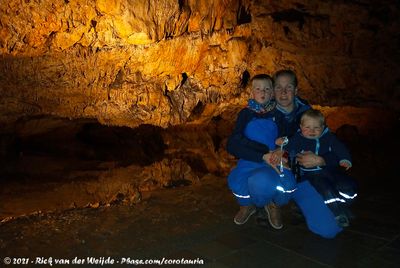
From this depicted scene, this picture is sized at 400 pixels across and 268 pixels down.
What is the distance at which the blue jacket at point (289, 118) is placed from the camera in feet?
12.2

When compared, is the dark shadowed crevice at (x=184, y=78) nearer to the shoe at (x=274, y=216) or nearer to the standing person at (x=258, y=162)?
the standing person at (x=258, y=162)

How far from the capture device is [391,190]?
4.84m

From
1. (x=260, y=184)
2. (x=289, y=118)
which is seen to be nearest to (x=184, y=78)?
(x=289, y=118)

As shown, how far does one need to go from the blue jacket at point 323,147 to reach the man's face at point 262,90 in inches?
20.5

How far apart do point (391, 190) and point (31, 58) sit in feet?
20.2

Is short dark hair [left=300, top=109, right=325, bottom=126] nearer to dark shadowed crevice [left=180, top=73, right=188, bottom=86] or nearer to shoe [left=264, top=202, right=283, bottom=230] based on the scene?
shoe [left=264, top=202, right=283, bottom=230]

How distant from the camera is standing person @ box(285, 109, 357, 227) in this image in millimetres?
3432

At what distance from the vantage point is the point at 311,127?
11.5 ft

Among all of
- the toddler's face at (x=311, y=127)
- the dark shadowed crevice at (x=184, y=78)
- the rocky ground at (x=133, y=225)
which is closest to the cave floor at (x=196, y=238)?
the rocky ground at (x=133, y=225)

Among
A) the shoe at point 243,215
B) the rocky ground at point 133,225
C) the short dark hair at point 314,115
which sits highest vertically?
the short dark hair at point 314,115

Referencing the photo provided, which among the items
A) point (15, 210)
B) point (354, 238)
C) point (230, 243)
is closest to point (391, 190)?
point (354, 238)

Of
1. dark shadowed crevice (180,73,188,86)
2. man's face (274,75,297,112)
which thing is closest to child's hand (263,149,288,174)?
man's face (274,75,297,112)

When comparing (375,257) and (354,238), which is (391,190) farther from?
(375,257)

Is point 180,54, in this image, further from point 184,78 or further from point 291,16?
point 291,16
